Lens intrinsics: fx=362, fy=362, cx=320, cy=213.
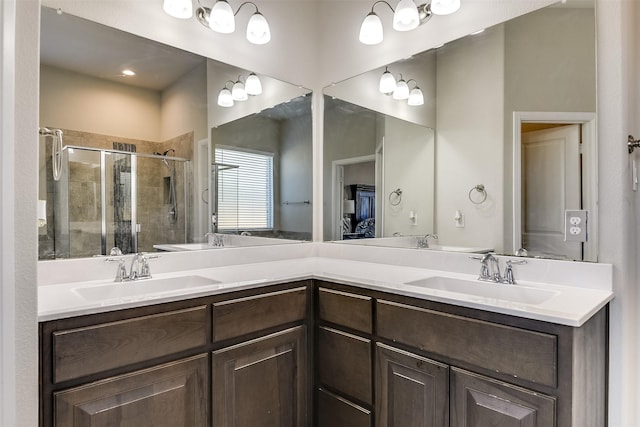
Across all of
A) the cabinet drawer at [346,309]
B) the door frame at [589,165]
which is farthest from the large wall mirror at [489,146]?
the cabinet drawer at [346,309]

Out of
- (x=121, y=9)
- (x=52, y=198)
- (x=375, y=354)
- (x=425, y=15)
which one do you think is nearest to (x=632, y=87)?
(x=425, y=15)

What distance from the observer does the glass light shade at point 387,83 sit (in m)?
2.14

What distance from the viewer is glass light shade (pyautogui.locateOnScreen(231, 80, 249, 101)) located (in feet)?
7.00

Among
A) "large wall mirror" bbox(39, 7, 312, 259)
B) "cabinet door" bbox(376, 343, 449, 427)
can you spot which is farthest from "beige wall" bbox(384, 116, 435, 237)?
"cabinet door" bbox(376, 343, 449, 427)

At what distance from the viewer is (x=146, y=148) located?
176cm

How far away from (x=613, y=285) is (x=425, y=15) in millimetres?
1525

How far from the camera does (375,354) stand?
149 cm

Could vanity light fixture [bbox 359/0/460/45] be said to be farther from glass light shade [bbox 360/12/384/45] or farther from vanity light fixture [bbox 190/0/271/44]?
vanity light fixture [bbox 190/0/271/44]

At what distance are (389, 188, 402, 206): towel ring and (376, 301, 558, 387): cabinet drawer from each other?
80cm

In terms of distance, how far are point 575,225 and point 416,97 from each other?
1.02 metres

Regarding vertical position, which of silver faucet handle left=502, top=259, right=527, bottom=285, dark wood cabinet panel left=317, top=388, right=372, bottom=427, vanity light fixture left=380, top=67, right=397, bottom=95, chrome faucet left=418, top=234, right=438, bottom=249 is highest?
vanity light fixture left=380, top=67, right=397, bottom=95

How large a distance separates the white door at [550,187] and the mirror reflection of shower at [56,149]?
78.7 inches

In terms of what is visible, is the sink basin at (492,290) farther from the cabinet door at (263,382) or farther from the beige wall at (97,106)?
the beige wall at (97,106)

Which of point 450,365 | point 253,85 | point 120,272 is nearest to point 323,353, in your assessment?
point 450,365
